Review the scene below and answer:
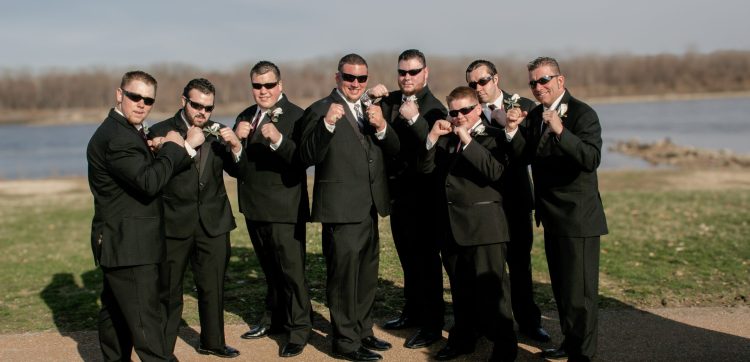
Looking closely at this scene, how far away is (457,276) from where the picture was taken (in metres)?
6.64

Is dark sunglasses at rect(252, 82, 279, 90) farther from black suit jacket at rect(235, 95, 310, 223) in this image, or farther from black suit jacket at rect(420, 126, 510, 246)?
black suit jacket at rect(420, 126, 510, 246)

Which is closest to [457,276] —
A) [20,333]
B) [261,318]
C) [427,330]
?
[427,330]

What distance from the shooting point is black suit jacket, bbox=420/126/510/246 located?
6.29m

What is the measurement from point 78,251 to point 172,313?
24.3 feet

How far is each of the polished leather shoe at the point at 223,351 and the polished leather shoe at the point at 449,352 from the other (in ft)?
5.77

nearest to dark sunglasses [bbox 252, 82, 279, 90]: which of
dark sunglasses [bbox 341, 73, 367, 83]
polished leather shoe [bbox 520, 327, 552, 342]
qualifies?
dark sunglasses [bbox 341, 73, 367, 83]

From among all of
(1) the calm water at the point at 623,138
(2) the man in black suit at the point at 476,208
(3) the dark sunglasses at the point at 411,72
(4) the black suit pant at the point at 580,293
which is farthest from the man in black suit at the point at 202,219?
(1) the calm water at the point at 623,138

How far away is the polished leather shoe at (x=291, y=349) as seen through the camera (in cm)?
675

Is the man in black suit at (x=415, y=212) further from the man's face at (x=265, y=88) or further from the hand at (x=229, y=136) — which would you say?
the hand at (x=229, y=136)

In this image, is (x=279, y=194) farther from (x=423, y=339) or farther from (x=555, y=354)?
(x=555, y=354)

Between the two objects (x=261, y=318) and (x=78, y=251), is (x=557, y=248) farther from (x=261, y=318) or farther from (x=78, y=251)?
(x=78, y=251)

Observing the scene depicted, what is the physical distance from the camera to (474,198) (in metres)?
6.35

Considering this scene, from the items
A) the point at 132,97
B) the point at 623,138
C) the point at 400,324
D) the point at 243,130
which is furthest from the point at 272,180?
the point at 623,138

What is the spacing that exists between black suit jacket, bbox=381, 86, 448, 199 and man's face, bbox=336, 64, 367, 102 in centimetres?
47
